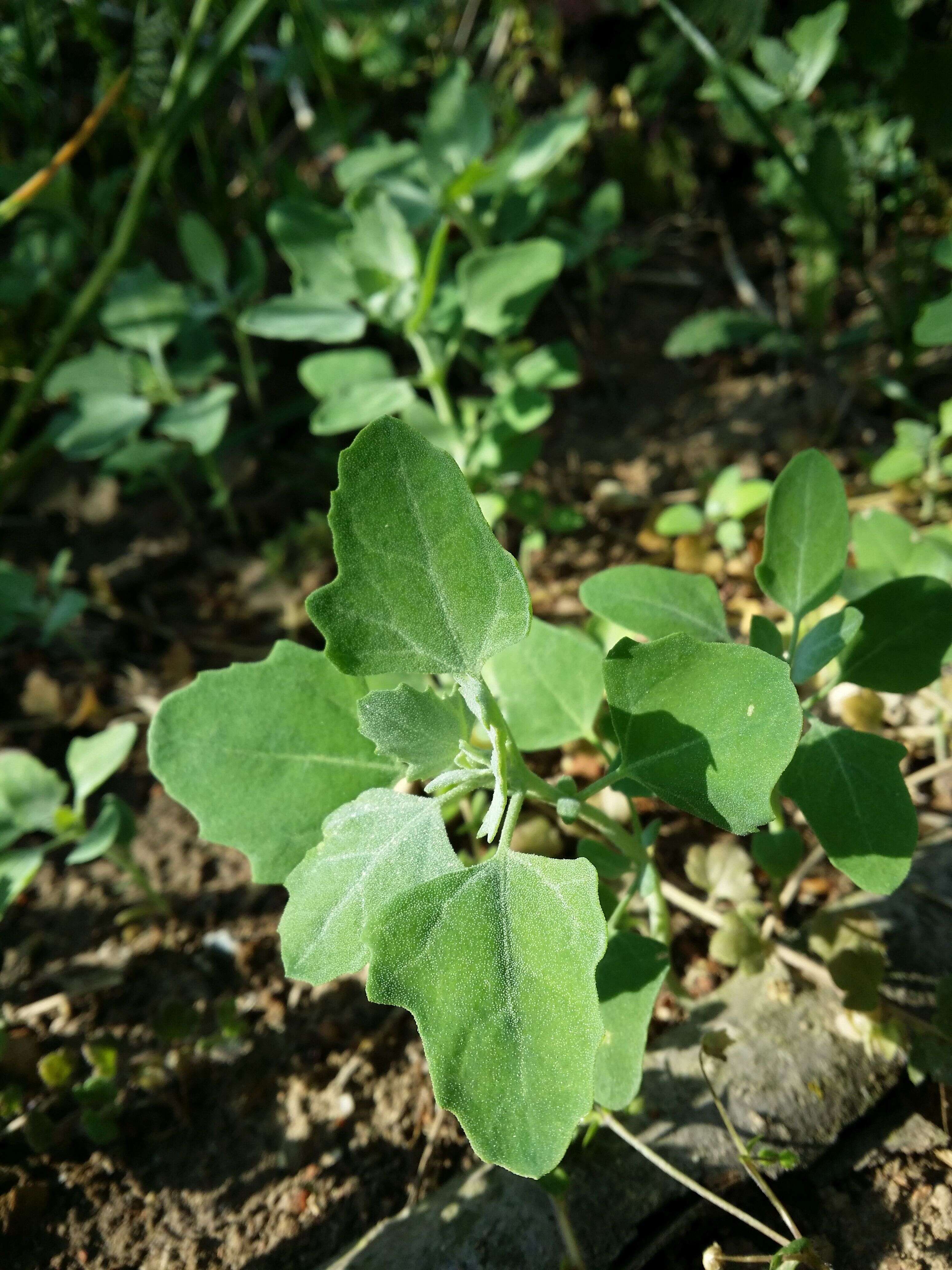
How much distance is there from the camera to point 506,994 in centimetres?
84

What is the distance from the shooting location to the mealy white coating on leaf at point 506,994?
31.0 inches

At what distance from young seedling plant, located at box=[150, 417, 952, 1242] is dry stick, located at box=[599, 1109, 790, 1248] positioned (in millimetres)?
111

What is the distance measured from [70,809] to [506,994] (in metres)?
1.07

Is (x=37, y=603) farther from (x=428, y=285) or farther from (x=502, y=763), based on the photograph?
(x=502, y=763)

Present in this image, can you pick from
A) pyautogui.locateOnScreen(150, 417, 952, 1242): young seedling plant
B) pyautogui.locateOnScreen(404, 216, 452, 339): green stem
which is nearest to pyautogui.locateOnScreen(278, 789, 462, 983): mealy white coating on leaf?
pyautogui.locateOnScreen(150, 417, 952, 1242): young seedling plant

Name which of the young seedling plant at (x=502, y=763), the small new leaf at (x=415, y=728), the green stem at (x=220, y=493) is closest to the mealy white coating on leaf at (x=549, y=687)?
the young seedling plant at (x=502, y=763)

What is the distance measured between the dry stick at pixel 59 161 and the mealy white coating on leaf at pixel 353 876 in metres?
1.75

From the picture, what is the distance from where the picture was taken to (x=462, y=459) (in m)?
1.87

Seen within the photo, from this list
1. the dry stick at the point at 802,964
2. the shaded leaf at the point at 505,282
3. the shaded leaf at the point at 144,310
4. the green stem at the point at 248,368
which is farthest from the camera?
the green stem at the point at 248,368

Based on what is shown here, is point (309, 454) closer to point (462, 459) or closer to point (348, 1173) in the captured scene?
point (462, 459)

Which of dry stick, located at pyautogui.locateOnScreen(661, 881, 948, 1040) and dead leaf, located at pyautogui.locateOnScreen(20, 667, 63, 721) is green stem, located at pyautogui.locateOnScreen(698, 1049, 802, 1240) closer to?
dry stick, located at pyautogui.locateOnScreen(661, 881, 948, 1040)

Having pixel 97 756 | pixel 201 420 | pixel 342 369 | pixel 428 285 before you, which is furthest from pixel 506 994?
pixel 201 420

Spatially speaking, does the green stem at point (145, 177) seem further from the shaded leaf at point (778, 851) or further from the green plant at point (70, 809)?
the shaded leaf at point (778, 851)

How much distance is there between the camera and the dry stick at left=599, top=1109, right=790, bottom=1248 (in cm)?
98
